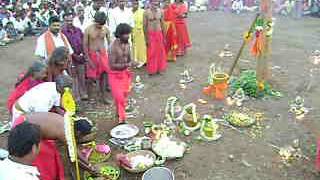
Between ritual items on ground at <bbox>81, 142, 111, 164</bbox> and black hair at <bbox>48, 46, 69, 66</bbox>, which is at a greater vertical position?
black hair at <bbox>48, 46, 69, 66</bbox>

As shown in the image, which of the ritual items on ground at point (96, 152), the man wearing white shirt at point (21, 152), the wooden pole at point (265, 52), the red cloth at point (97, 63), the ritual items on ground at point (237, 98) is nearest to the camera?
the man wearing white shirt at point (21, 152)

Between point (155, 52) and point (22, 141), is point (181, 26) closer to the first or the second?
point (155, 52)

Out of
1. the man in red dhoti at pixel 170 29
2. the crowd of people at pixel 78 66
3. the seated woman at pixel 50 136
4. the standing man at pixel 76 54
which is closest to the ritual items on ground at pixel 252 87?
the crowd of people at pixel 78 66

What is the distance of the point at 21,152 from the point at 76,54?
481 cm

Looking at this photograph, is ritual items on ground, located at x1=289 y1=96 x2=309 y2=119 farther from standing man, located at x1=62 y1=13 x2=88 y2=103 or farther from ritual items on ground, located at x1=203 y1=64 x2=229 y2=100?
standing man, located at x1=62 y1=13 x2=88 y2=103

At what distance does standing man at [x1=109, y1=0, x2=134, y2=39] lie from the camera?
33.3 feet

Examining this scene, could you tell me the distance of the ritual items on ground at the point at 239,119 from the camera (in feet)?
23.8

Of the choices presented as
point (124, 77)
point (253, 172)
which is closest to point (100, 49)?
point (124, 77)

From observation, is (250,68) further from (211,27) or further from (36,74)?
(36,74)

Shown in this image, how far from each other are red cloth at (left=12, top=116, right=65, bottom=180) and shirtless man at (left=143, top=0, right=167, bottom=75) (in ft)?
17.2

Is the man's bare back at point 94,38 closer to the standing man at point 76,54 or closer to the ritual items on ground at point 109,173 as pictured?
the standing man at point 76,54

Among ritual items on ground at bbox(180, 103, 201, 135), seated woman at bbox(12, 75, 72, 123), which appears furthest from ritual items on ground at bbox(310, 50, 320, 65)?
seated woman at bbox(12, 75, 72, 123)

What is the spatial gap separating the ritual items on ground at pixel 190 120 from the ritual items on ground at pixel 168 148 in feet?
2.34

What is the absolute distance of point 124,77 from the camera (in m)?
7.04
